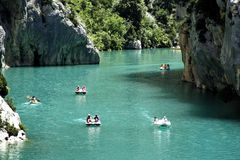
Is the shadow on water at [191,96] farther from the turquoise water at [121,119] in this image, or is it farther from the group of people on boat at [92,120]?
the group of people on boat at [92,120]

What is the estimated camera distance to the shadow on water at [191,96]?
235ft

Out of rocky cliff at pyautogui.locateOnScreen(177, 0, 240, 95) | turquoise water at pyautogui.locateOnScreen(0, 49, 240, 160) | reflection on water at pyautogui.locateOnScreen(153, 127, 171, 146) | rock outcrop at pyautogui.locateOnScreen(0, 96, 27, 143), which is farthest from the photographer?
rocky cliff at pyautogui.locateOnScreen(177, 0, 240, 95)

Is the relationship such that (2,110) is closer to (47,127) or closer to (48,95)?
(47,127)

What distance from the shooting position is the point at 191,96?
85.4m

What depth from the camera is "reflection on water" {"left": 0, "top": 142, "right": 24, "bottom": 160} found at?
162ft

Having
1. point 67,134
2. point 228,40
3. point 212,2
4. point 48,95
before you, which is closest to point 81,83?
point 48,95

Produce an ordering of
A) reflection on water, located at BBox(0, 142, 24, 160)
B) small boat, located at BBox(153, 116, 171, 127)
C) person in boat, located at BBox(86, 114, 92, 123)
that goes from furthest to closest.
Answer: person in boat, located at BBox(86, 114, 92, 123) < small boat, located at BBox(153, 116, 171, 127) < reflection on water, located at BBox(0, 142, 24, 160)

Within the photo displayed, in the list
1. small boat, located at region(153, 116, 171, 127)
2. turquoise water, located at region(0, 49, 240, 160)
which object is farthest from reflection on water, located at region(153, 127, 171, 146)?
small boat, located at region(153, 116, 171, 127)

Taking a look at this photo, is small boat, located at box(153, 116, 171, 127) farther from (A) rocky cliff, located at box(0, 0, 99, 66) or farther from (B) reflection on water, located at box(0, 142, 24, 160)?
(A) rocky cliff, located at box(0, 0, 99, 66)

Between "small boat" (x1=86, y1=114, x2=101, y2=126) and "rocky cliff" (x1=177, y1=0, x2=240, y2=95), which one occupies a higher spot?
"rocky cliff" (x1=177, y1=0, x2=240, y2=95)

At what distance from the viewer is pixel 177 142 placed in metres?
56.2

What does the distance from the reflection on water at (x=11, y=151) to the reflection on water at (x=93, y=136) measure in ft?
20.3

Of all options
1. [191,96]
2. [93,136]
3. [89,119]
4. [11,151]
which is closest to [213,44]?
[191,96]

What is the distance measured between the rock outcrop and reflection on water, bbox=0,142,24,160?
780 mm
